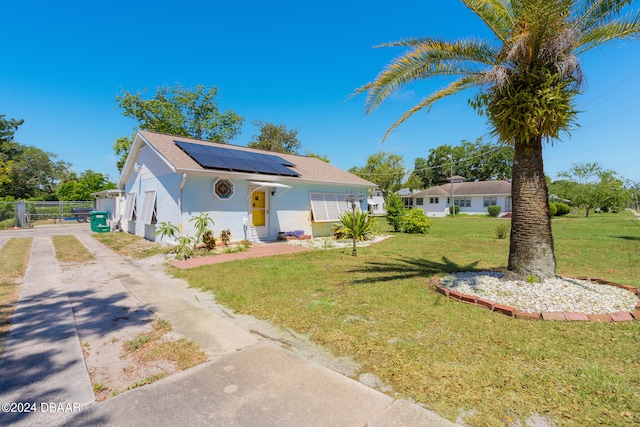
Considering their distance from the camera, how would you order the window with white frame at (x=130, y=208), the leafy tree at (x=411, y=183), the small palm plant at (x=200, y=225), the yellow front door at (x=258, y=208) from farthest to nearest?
the leafy tree at (x=411, y=183), the window with white frame at (x=130, y=208), the yellow front door at (x=258, y=208), the small palm plant at (x=200, y=225)

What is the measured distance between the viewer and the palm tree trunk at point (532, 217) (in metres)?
5.20

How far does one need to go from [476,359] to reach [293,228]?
11108mm

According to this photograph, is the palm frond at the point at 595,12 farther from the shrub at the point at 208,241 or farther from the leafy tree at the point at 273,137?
the leafy tree at the point at 273,137

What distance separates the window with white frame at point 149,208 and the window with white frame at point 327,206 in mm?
6969

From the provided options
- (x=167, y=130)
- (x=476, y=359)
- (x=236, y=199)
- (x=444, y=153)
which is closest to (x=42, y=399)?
(x=476, y=359)

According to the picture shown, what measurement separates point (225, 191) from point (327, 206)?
550 cm

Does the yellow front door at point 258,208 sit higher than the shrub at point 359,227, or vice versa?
the yellow front door at point 258,208

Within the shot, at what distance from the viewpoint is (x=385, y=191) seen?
50.7 metres

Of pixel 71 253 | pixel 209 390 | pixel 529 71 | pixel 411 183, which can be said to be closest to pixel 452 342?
pixel 209 390

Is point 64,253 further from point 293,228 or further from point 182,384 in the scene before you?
point 182,384

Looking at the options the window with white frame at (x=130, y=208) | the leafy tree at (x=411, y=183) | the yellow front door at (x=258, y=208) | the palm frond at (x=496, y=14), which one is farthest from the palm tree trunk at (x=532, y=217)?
the leafy tree at (x=411, y=183)

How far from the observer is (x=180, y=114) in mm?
29906

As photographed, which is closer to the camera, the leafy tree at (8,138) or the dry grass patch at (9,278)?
the dry grass patch at (9,278)

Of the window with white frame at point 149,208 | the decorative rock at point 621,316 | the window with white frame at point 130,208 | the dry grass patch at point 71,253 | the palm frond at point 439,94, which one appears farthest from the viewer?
the window with white frame at point 130,208
